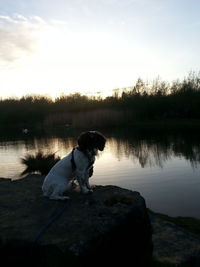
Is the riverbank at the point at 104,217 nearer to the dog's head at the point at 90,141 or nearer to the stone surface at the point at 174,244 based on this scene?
the stone surface at the point at 174,244

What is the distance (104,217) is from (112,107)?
5786 centimetres

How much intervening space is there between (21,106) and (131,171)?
55.1m

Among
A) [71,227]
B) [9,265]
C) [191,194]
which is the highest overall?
[71,227]

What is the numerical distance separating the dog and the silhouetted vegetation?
134ft

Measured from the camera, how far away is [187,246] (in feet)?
24.4

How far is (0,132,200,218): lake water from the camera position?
40.5ft

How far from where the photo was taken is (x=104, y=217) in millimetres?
5184

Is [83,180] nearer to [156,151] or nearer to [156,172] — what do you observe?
[156,172]

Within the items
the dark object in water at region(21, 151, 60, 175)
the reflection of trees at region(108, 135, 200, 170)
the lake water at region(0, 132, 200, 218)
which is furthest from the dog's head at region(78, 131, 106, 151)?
the reflection of trees at region(108, 135, 200, 170)

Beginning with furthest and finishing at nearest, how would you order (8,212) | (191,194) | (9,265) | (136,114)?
(136,114) < (191,194) < (8,212) < (9,265)

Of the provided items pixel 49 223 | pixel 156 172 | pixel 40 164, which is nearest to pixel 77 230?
pixel 49 223

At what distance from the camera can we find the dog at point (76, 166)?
19.8ft

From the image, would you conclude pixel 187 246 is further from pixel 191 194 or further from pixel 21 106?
pixel 21 106

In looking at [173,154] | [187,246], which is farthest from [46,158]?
[187,246]
